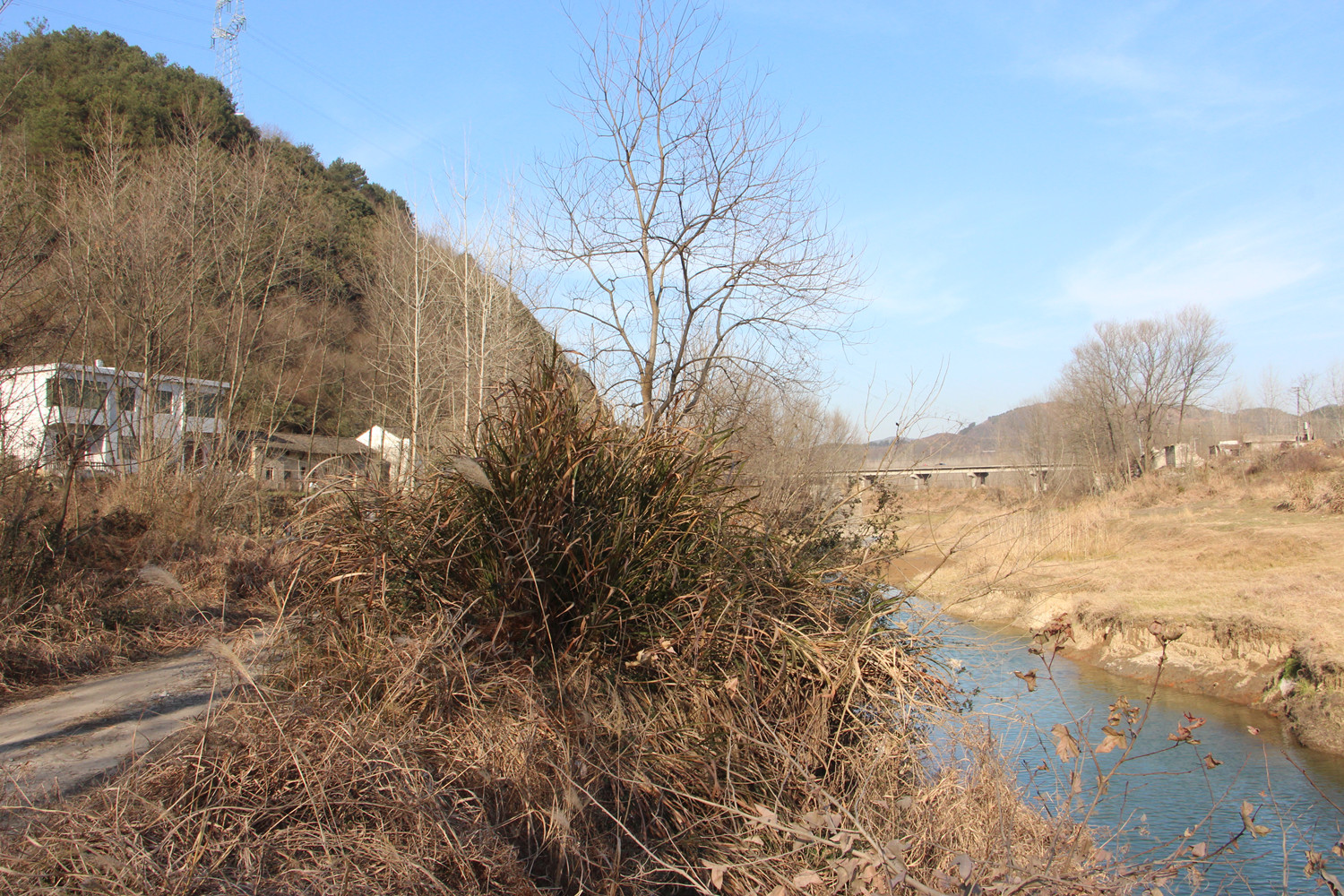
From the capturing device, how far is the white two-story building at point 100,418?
8.44m

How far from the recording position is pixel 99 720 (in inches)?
206

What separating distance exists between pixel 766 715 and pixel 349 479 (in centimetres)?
287

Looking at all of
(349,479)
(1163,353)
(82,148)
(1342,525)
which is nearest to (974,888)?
(349,479)

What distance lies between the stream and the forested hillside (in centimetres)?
611

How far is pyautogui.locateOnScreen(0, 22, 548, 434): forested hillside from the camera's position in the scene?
11.6m

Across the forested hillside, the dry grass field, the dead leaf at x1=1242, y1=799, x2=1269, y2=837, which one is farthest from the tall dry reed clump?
the forested hillside

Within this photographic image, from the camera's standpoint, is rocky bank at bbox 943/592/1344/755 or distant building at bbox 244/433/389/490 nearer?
distant building at bbox 244/433/389/490

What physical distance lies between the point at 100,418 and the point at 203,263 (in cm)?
421

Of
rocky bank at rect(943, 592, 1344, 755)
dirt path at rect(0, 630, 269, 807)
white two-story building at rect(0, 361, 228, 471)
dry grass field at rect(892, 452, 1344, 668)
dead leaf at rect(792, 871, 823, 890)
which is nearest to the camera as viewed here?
dead leaf at rect(792, 871, 823, 890)

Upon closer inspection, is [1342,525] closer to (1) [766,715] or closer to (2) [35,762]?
(1) [766,715]

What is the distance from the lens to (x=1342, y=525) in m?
25.0

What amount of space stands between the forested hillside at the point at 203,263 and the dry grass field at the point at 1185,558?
19.5ft

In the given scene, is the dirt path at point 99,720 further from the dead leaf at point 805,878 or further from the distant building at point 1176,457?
the distant building at point 1176,457

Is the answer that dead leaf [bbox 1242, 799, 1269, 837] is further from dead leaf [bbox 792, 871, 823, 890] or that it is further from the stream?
dead leaf [bbox 792, 871, 823, 890]
